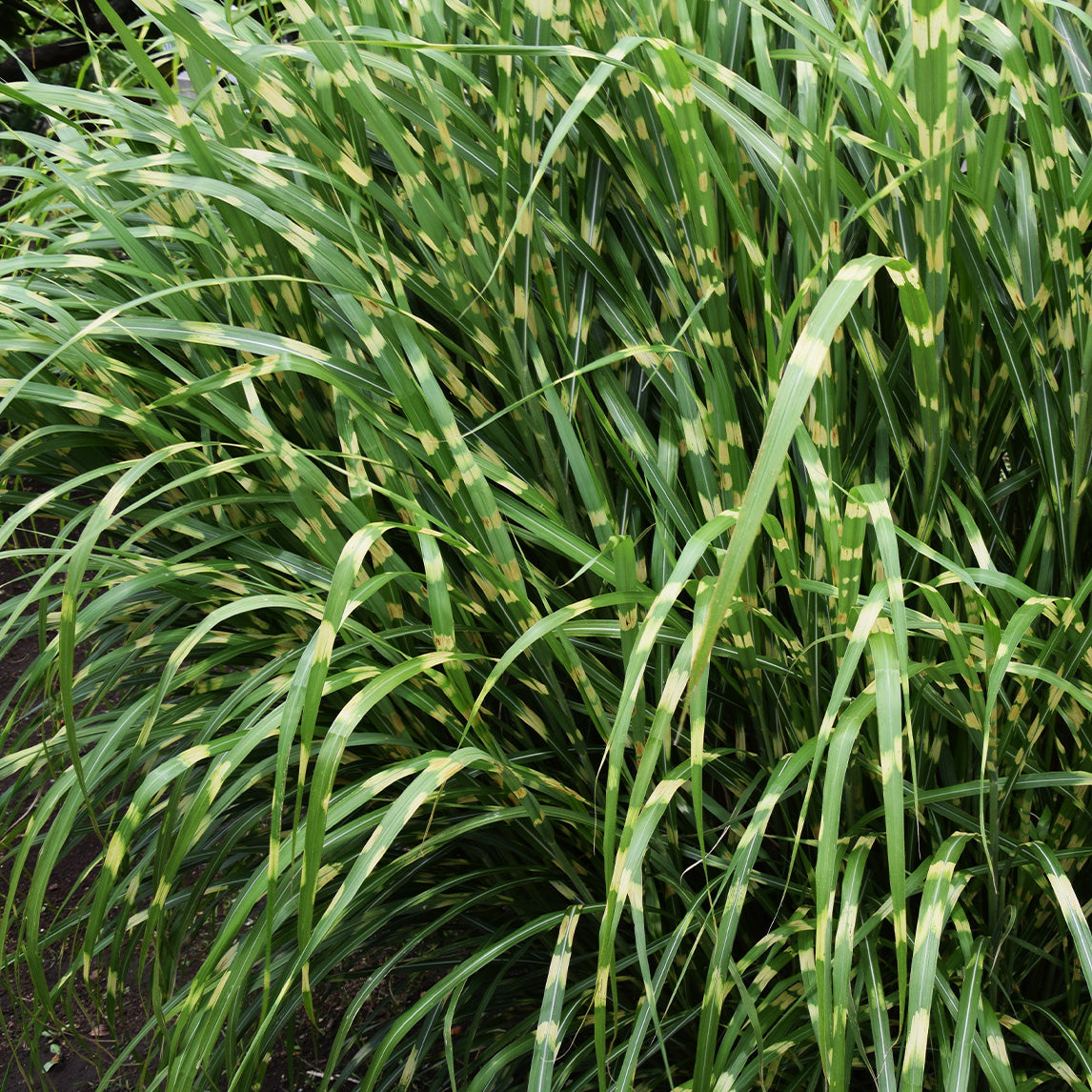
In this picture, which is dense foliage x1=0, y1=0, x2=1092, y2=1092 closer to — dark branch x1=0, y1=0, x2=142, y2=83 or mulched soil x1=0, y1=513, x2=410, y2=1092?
Result: mulched soil x1=0, y1=513, x2=410, y2=1092

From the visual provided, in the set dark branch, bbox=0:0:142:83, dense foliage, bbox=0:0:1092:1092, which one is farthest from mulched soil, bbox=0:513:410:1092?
dark branch, bbox=0:0:142:83

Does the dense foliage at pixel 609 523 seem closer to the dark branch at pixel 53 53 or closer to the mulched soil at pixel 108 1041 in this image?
the mulched soil at pixel 108 1041

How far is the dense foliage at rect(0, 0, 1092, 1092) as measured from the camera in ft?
2.45

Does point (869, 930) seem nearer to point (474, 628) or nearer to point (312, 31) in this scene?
point (474, 628)

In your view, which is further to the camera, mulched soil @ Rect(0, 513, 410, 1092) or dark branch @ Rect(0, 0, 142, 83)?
dark branch @ Rect(0, 0, 142, 83)

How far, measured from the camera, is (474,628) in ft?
3.01

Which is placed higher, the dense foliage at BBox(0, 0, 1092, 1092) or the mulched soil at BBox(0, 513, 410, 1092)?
the dense foliage at BBox(0, 0, 1092, 1092)

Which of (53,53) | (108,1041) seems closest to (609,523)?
(108,1041)

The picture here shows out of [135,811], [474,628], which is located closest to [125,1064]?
[135,811]

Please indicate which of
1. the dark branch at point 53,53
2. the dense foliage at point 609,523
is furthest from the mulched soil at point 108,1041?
the dark branch at point 53,53

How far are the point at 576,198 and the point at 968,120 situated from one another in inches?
15.1

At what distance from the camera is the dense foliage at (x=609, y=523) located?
2.45 feet

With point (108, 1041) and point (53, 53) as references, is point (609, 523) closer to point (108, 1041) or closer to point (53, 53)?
point (108, 1041)

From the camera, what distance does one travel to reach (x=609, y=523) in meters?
0.90
